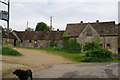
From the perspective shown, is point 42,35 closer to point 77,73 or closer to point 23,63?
point 23,63

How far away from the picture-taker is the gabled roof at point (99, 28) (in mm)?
45188

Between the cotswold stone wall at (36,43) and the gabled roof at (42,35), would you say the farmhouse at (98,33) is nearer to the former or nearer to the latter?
the cotswold stone wall at (36,43)

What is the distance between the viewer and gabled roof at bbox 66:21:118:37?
45188 mm

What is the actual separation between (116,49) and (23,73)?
3790 cm

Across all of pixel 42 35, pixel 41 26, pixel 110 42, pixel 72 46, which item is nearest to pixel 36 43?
pixel 42 35

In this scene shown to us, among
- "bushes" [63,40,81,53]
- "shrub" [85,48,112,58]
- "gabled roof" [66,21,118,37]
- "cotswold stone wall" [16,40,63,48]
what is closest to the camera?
"shrub" [85,48,112,58]

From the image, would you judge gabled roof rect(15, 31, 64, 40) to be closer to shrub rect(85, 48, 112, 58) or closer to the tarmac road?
shrub rect(85, 48, 112, 58)

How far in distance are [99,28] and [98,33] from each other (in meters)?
1.87

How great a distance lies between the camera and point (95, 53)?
34.0 meters

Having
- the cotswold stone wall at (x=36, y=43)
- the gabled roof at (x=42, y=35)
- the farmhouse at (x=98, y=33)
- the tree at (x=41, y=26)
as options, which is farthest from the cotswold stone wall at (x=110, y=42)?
the tree at (x=41, y=26)

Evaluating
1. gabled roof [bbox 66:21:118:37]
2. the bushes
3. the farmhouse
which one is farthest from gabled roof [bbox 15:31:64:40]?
the bushes

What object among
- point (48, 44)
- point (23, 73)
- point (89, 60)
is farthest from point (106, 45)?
point (23, 73)

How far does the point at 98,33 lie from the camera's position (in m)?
45.8

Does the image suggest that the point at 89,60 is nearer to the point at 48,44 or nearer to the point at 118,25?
the point at 118,25
